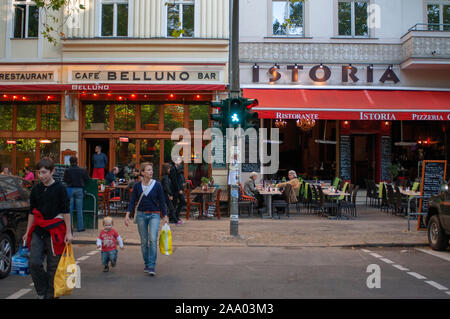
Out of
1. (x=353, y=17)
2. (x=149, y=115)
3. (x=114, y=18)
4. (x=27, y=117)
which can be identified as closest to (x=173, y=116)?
(x=149, y=115)

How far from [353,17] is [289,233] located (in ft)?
36.7

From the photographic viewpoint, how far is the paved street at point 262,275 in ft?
18.7

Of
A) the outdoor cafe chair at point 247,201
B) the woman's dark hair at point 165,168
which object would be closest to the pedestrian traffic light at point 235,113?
the woman's dark hair at point 165,168

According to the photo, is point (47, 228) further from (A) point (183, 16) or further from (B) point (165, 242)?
(A) point (183, 16)

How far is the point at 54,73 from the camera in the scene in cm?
1608

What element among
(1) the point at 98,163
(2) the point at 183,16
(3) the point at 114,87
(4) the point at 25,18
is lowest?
(1) the point at 98,163

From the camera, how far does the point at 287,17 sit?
17.3 m

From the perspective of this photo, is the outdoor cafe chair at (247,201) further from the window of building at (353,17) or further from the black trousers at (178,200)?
the window of building at (353,17)

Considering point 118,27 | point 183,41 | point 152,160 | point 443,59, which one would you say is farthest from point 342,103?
point 118,27

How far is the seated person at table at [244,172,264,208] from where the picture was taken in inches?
546

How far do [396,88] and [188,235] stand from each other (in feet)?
37.7

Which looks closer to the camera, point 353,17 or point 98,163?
point 98,163

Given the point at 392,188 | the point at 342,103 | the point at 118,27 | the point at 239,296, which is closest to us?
the point at 239,296
